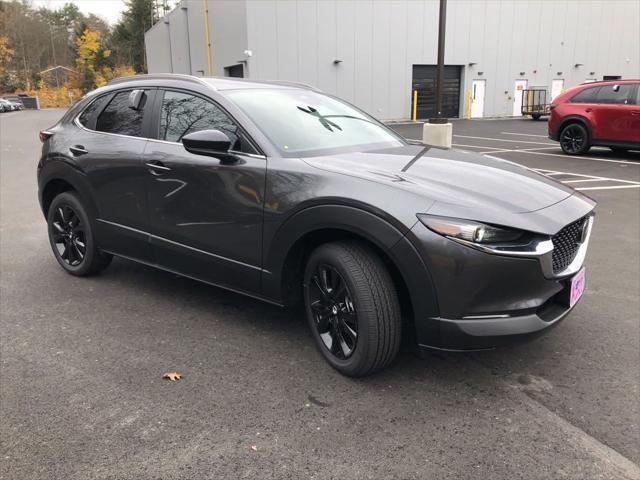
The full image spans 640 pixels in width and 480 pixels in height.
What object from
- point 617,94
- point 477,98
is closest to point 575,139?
point 617,94

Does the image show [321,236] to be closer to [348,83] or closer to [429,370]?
[429,370]

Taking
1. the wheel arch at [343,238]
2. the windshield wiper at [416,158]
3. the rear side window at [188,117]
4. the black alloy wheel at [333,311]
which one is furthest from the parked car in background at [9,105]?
Answer: the black alloy wheel at [333,311]

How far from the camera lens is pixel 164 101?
159 inches

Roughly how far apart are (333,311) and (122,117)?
2.40 metres

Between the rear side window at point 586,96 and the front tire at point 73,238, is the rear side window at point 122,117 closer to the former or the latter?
the front tire at point 73,238

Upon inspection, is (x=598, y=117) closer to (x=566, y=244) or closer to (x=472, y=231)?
(x=566, y=244)

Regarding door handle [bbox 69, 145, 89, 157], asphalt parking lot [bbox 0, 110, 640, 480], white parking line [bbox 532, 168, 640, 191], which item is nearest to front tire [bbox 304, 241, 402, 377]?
asphalt parking lot [bbox 0, 110, 640, 480]

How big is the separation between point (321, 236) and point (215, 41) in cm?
2877

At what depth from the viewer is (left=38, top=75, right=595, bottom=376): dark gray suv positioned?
269 cm

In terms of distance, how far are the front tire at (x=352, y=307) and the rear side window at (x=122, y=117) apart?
189cm

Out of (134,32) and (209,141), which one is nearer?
(209,141)

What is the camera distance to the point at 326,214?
2.99 m

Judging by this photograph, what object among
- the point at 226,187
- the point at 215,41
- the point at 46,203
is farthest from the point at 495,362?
the point at 215,41

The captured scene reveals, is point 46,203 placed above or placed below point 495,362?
above
